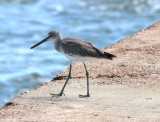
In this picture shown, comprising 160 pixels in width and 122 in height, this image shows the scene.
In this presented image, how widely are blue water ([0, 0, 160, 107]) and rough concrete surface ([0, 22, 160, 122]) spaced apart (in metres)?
6.09

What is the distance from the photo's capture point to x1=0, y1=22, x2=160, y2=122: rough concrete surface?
658cm

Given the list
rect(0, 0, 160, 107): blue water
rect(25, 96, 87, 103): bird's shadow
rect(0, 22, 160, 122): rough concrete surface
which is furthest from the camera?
rect(0, 0, 160, 107): blue water

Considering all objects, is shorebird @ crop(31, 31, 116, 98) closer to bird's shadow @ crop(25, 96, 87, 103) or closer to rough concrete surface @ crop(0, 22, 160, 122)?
bird's shadow @ crop(25, 96, 87, 103)

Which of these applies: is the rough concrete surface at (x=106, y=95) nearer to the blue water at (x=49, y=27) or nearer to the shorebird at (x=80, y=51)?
the shorebird at (x=80, y=51)

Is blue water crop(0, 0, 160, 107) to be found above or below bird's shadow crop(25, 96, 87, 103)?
above

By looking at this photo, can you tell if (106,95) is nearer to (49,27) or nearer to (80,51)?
(80,51)

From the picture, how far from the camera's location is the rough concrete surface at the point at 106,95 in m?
6.58

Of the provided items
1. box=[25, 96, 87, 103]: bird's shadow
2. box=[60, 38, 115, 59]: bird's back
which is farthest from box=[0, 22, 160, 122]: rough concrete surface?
box=[60, 38, 115, 59]: bird's back

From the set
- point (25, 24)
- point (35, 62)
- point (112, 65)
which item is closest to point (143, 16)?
point (25, 24)

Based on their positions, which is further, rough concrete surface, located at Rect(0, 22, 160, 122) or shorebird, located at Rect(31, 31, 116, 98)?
shorebird, located at Rect(31, 31, 116, 98)

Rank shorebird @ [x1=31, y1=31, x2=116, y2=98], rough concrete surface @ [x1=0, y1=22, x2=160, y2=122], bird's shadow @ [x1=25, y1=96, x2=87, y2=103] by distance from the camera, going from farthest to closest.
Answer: shorebird @ [x1=31, y1=31, x2=116, y2=98]
bird's shadow @ [x1=25, y1=96, x2=87, y2=103]
rough concrete surface @ [x1=0, y1=22, x2=160, y2=122]

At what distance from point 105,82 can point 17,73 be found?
30.0ft

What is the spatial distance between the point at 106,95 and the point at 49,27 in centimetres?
1572

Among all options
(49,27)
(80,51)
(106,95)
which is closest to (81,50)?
(80,51)
